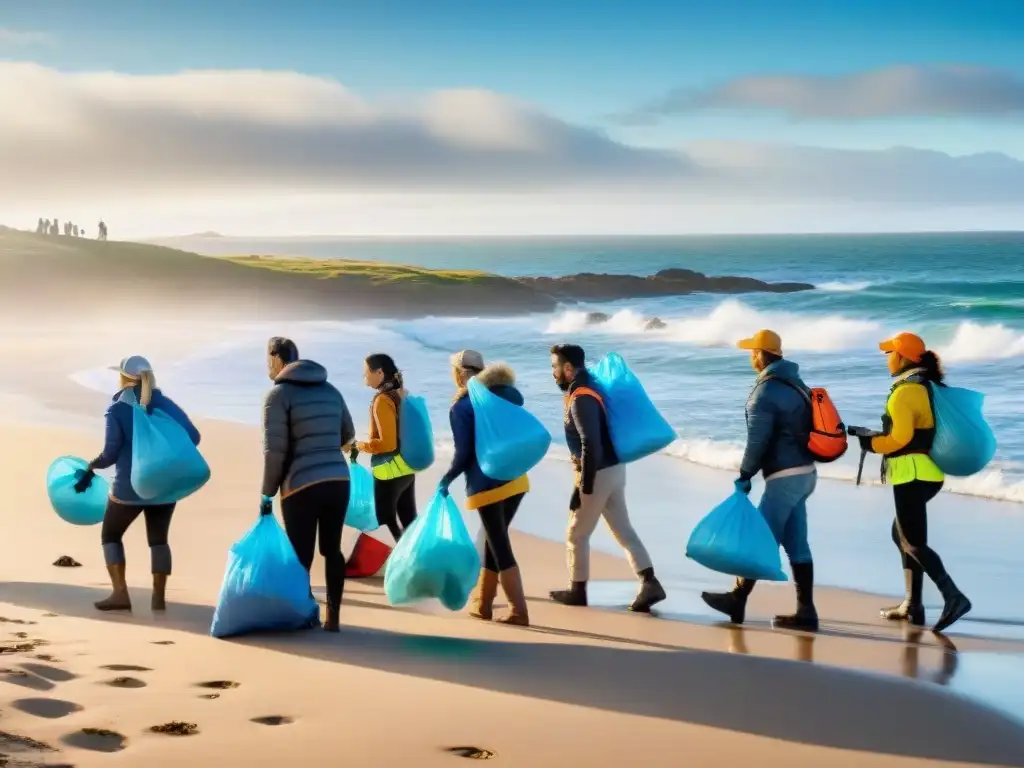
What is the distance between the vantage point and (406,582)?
22.4 feet

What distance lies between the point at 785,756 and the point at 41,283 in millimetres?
63744

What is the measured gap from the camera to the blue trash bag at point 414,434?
7.96m

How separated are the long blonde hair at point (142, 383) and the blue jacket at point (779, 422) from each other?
3172 millimetres

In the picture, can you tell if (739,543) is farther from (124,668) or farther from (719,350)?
(719,350)

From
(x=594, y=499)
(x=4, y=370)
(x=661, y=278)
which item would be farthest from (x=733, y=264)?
(x=594, y=499)

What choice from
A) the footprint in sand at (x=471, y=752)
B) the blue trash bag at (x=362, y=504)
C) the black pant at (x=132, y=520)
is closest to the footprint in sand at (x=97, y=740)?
the footprint in sand at (x=471, y=752)

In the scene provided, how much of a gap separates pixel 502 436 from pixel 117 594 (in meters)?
2.22

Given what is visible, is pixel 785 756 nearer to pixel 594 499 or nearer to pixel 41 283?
pixel 594 499

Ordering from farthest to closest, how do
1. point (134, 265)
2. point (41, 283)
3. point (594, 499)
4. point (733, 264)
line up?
point (733, 264) < point (134, 265) < point (41, 283) < point (594, 499)

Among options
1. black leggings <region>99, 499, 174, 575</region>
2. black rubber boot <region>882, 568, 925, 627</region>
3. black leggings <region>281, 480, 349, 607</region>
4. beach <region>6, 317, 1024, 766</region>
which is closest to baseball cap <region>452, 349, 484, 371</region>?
black leggings <region>281, 480, 349, 607</region>

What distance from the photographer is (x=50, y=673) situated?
5.46 m

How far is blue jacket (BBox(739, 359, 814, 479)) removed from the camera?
718 centimetres

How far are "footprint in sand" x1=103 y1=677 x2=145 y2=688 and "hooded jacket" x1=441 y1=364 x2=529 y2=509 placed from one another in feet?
6.80

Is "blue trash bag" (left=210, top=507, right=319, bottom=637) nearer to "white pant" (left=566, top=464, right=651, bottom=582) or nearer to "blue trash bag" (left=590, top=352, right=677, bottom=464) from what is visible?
"white pant" (left=566, top=464, right=651, bottom=582)
